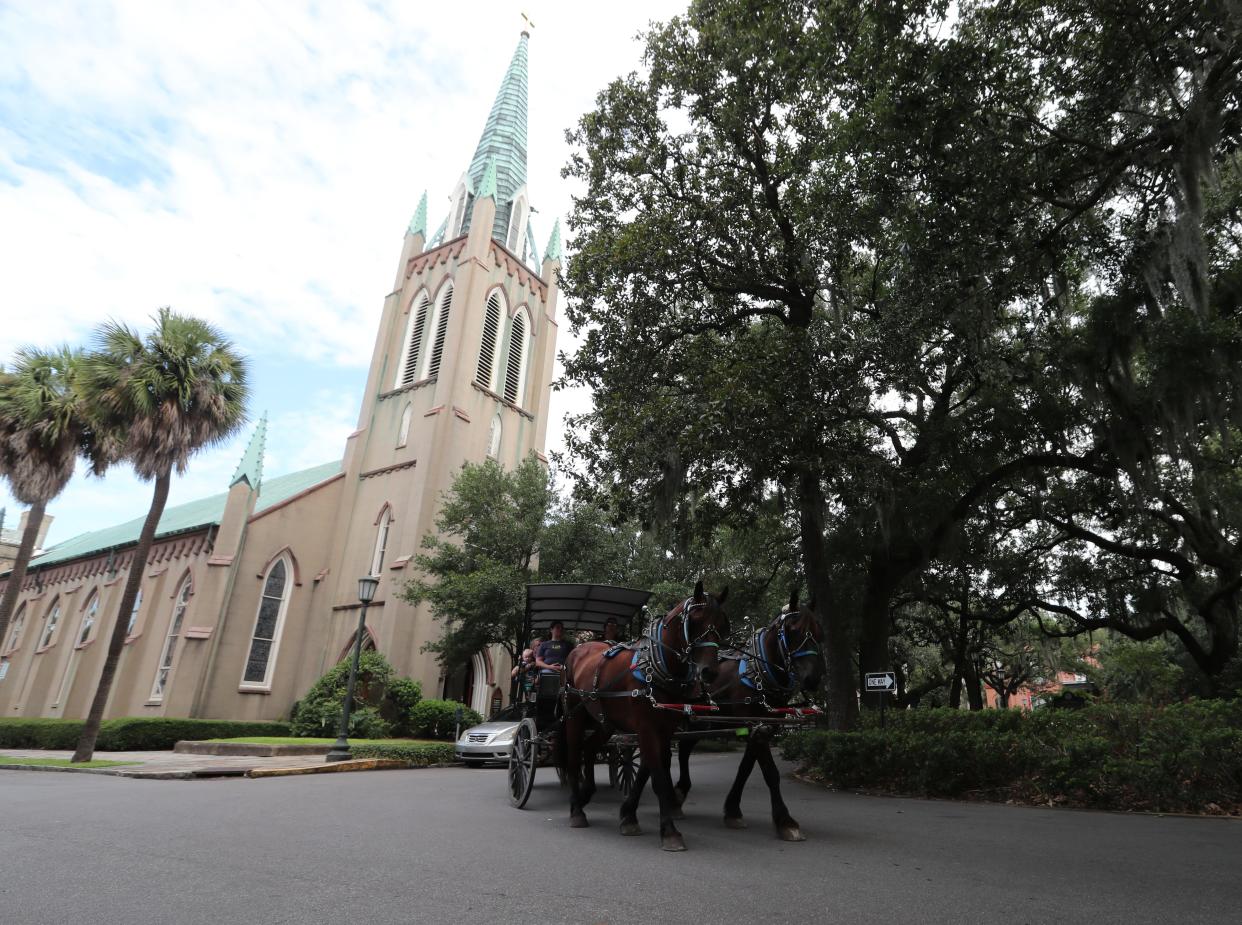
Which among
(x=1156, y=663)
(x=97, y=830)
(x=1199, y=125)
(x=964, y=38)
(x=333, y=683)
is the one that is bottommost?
(x=97, y=830)

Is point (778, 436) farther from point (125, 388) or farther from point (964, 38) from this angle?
point (125, 388)

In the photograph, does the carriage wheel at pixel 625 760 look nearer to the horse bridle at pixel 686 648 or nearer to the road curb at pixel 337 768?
the horse bridle at pixel 686 648

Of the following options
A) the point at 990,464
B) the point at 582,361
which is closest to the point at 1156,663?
the point at 990,464

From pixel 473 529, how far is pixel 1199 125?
20.6 m

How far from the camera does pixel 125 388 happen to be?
16.7 meters

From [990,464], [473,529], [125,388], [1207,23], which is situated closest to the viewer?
[1207,23]

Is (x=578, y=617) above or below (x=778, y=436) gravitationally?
below

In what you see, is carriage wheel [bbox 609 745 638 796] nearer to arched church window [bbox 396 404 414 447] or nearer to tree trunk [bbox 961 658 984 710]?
arched church window [bbox 396 404 414 447]

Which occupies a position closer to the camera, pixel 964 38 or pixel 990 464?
pixel 964 38

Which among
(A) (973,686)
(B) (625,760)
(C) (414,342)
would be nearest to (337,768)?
(B) (625,760)

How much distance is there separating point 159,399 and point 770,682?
53.9ft

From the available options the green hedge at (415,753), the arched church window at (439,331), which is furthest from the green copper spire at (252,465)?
the green hedge at (415,753)

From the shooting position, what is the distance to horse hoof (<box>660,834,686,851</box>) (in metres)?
5.71

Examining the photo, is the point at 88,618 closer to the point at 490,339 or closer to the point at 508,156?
the point at 490,339
